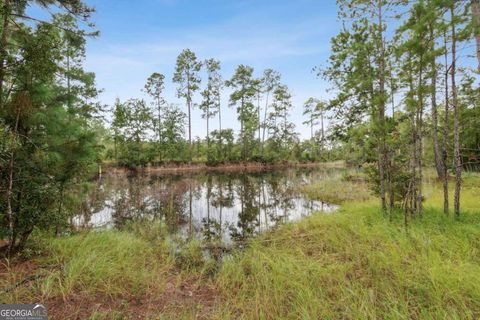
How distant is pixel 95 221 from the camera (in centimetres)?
842

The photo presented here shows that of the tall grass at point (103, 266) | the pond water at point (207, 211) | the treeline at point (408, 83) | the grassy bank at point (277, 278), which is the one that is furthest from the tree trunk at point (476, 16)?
the tall grass at point (103, 266)

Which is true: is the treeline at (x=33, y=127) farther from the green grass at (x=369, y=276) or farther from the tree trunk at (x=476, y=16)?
the tree trunk at (x=476, y=16)

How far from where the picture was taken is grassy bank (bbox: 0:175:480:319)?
3.06 metres

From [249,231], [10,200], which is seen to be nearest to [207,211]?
[249,231]

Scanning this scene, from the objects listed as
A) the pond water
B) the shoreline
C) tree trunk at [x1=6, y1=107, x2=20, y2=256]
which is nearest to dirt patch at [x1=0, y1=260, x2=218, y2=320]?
tree trunk at [x1=6, y1=107, x2=20, y2=256]

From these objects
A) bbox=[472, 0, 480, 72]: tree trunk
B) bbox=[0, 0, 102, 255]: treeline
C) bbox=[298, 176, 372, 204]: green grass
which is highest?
bbox=[472, 0, 480, 72]: tree trunk

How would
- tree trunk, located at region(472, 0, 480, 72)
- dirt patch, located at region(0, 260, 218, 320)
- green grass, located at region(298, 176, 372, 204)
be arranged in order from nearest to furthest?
dirt patch, located at region(0, 260, 218, 320), tree trunk, located at region(472, 0, 480, 72), green grass, located at region(298, 176, 372, 204)

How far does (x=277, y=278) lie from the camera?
3908 millimetres

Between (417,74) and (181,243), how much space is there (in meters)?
6.83

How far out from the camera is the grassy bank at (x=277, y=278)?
10.0ft

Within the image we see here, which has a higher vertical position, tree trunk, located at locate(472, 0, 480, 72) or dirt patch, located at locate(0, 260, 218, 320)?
tree trunk, located at locate(472, 0, 480, 72)

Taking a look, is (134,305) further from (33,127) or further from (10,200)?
(33,127)

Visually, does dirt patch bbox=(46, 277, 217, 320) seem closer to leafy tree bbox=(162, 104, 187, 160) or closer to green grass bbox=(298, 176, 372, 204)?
green grass bbox=(298, 176, 372, 204)

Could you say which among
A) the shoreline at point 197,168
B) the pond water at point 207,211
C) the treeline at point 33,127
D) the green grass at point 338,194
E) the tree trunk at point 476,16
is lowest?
the pond water at point 207,211
